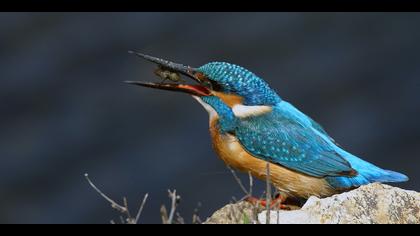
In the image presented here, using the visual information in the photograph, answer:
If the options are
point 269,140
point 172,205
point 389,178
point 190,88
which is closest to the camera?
point 172,205

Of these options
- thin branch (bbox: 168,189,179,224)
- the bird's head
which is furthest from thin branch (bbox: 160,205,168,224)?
the bird's head

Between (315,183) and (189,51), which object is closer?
(315,183)

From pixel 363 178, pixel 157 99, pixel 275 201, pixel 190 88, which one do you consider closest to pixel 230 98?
pixel 190 88

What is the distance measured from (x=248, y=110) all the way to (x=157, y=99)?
5601mm

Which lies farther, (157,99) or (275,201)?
(157,99)

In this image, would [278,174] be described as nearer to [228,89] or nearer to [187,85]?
[228,89]

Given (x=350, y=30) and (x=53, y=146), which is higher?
(x=350, y=30)

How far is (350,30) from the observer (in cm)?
1132

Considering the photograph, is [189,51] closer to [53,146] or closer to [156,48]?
[156,48]

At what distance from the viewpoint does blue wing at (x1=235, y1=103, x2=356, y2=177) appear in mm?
5039

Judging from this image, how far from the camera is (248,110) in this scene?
5.19 meters

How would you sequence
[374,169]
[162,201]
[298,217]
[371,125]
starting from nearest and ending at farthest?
[298,217] < [374,169] < [162,201] < [371,125]
